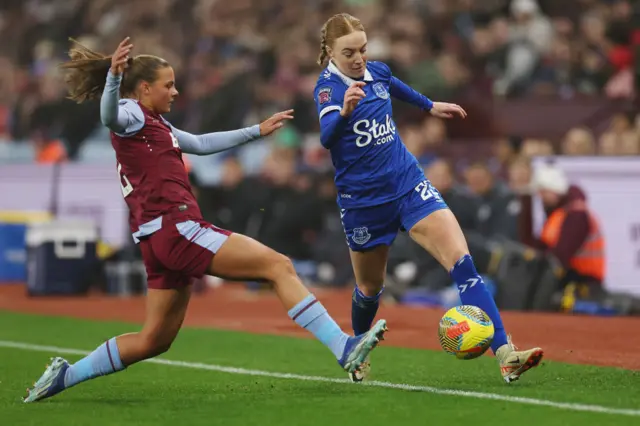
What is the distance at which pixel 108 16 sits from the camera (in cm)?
2586

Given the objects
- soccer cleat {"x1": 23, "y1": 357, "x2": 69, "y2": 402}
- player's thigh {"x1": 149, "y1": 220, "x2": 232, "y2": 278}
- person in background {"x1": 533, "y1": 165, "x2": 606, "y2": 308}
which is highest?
player's thigh {"x1": 149, "y1": 220, "x2": 232, "y2": 278}

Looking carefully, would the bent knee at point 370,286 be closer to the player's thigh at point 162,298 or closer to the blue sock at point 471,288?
the blue sock at point 471,288

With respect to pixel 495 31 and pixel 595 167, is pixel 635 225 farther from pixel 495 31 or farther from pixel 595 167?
pixel 495 31

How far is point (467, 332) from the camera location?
7582 millimetres

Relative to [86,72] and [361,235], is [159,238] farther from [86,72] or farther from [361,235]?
[361,235]

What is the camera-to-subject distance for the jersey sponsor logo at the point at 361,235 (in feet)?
27.3

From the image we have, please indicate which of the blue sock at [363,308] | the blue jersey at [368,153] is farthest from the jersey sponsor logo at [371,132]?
the blue sock at [363,308]

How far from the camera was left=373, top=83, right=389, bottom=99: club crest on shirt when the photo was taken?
8.36 metres

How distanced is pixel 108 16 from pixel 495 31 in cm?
977

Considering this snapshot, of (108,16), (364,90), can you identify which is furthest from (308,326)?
(108,16)

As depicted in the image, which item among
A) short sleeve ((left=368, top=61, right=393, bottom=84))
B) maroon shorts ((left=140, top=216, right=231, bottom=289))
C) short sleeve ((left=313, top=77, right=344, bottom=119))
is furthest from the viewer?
short sleeve ((left=368, top=61, right=393, bottom=84))

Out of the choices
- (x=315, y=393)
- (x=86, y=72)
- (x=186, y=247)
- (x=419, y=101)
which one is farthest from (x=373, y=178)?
(x=86, y=72)

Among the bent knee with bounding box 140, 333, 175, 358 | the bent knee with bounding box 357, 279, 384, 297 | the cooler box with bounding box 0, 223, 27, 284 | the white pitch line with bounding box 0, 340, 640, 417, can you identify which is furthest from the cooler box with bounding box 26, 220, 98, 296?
the bent knee with bounding box 140, 333, 175, 358

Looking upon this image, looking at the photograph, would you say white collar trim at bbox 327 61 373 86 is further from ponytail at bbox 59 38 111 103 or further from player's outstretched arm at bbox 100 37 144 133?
player's outstretched arm at bbox 100 37 144 133
